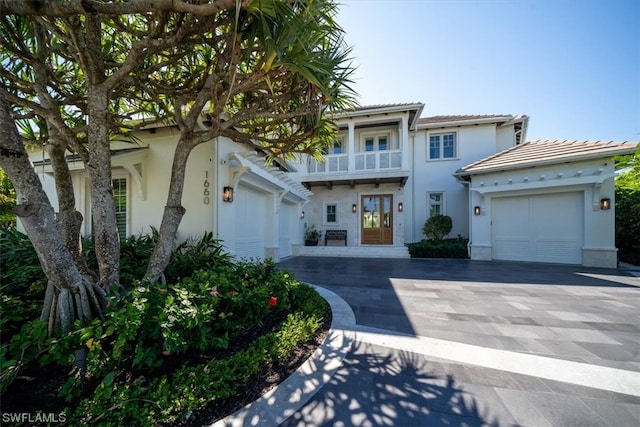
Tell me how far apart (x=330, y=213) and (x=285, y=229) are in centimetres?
332

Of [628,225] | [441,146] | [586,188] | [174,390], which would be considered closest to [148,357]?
[174,390]

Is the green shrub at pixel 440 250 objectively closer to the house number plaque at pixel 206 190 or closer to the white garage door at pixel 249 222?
the white garage door at pixel 249 222

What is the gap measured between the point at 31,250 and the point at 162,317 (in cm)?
439

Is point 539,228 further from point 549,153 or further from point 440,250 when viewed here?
point 440,250

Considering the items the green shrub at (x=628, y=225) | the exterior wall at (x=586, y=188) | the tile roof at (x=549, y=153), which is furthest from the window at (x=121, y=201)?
the green shrub at (x=628, y=225)

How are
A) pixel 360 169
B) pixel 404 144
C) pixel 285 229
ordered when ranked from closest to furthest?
1. pixel 285 229
2. pixel 404 144
3. pixel 360 169

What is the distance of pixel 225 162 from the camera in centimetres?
618

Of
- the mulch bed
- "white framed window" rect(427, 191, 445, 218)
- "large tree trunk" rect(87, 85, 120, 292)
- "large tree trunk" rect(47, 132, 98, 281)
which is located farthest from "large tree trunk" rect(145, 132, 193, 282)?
"white framed window" rect(427, 191, 445, 218)

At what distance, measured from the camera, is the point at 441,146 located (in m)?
13.0

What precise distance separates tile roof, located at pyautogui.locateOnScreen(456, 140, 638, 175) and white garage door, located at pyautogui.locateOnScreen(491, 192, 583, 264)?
1.39 metres

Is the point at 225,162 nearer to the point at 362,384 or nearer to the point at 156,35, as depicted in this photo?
the point at 156,35

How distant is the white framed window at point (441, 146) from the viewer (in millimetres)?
12922

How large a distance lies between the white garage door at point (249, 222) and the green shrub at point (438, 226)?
26.6ft

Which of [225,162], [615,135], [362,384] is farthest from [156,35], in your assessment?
[615,135]
